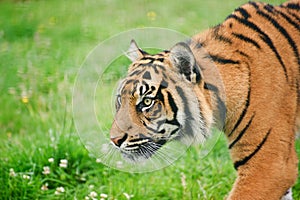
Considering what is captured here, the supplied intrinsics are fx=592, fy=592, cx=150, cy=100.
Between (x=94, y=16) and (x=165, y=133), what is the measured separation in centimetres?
638

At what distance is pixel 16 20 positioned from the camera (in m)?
9.87

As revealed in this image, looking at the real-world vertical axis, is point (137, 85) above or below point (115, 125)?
above

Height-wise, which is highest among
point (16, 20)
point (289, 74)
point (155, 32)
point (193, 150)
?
point (16, 20)

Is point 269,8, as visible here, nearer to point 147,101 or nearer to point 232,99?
point 232,99

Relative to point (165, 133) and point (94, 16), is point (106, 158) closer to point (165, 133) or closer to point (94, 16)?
point (165, 133)

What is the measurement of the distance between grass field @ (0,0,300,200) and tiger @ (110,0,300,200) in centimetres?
69

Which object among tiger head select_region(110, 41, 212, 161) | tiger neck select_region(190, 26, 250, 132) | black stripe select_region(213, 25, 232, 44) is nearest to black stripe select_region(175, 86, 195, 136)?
tiger head select_region(110, 41, 212, 161)

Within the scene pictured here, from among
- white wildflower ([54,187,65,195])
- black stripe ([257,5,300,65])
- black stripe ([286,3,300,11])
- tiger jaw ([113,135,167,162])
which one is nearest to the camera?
tiger jaw ([113,135,167,162])

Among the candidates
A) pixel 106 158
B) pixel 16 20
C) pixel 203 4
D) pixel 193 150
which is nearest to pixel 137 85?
pixel 106 158

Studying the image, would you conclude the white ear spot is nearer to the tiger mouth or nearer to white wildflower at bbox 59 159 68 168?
the tiger mouth

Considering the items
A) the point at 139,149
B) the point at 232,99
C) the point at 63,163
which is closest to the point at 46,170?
the point at 63,163

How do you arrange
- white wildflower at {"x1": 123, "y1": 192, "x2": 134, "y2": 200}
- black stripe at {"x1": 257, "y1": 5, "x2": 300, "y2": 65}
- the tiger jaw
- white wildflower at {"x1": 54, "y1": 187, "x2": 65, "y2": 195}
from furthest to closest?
white wildflower at {"x1": 54, "y1": 187, "x2": 65, "y2": 195} → white wildflower at {"x1": 123, "y1": 192, "x2": 134, "y2": 200} → black stripe at {"x1": 257, "y1": 5, "x2": 300, "y2": 65} → the tiger jaw

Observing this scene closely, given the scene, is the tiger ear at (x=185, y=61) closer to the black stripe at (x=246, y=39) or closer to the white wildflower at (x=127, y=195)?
the black stripe at (x=246, y=39)

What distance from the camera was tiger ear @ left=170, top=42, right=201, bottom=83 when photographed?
326cm
